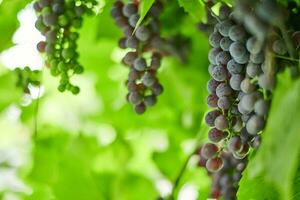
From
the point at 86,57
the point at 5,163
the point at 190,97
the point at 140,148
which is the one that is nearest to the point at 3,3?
the point at 86,57

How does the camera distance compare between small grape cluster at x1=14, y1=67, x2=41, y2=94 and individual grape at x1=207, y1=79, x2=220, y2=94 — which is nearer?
individual grape at x1=207, y1=79, x2=220, y2=94

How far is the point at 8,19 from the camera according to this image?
50.3 inches

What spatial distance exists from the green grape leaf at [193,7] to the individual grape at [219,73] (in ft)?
0.50

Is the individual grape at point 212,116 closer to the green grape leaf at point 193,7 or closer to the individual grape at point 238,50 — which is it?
the individual grape at point 238,50

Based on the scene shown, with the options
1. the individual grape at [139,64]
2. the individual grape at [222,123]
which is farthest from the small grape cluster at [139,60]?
the individual grape at [222,123]

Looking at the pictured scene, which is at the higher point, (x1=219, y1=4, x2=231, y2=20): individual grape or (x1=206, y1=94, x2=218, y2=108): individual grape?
(x1=219, y1=4, x2=231, y2=20): individual grape

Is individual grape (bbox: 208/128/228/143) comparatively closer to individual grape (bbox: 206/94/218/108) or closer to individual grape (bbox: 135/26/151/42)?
individual grape (bbox: 206/94/218/108)

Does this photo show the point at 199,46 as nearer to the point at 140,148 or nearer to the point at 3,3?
the point at 140,148

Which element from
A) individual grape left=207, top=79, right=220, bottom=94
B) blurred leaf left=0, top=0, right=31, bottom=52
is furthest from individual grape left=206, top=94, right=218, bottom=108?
blurred leaf left=0, top=0, right=31, bottom=52

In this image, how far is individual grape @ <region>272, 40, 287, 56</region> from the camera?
706 millimetres

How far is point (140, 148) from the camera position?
5.80ft

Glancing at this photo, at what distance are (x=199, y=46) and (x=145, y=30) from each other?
1.69 ft

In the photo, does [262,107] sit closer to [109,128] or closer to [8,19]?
[8,19]

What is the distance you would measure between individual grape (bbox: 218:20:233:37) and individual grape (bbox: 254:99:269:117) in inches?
5.9
